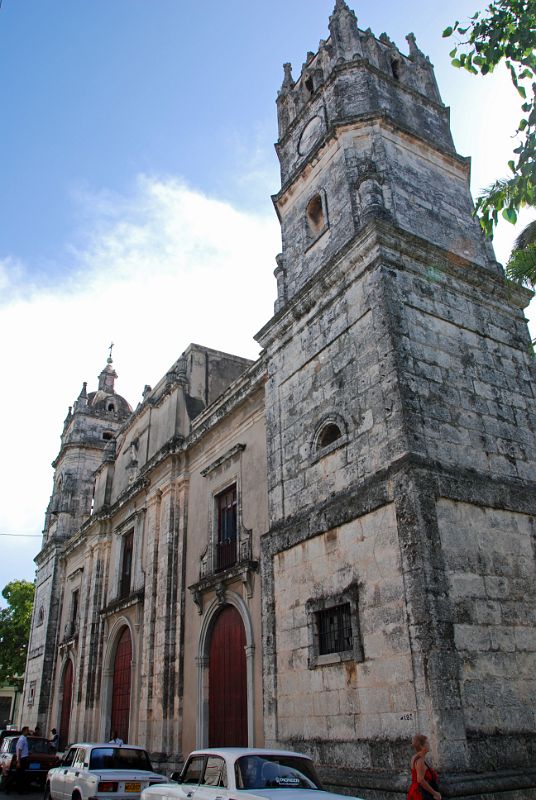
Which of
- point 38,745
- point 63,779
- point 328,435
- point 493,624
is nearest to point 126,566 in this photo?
point 38,745

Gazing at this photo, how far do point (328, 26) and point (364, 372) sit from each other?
8.43 meters

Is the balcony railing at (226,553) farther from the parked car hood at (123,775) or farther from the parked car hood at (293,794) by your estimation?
the parked car hood at (293,794)

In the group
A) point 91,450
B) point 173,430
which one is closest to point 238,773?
point 173,430

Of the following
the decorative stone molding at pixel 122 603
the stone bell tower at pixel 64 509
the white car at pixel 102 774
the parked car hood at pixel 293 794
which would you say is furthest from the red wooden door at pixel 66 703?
the parked car hood at pixel 293 794

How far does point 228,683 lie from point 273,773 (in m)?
7.09

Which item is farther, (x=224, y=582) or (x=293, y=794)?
(x=224, y=582)

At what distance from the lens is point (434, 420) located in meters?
8.72

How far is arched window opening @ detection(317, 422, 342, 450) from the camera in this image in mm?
9983

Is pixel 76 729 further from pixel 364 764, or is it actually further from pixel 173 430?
pixel 364 764

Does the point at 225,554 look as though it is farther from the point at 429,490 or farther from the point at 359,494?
the point at 429,490

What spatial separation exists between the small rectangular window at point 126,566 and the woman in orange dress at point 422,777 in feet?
43.8

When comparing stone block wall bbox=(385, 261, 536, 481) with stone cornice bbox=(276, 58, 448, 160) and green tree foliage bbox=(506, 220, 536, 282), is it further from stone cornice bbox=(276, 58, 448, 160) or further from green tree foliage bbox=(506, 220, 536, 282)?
stone cornice bbox=(276, 58, 448, 160)

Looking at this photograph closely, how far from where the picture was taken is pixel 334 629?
8.91 m

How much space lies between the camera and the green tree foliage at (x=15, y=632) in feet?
116
